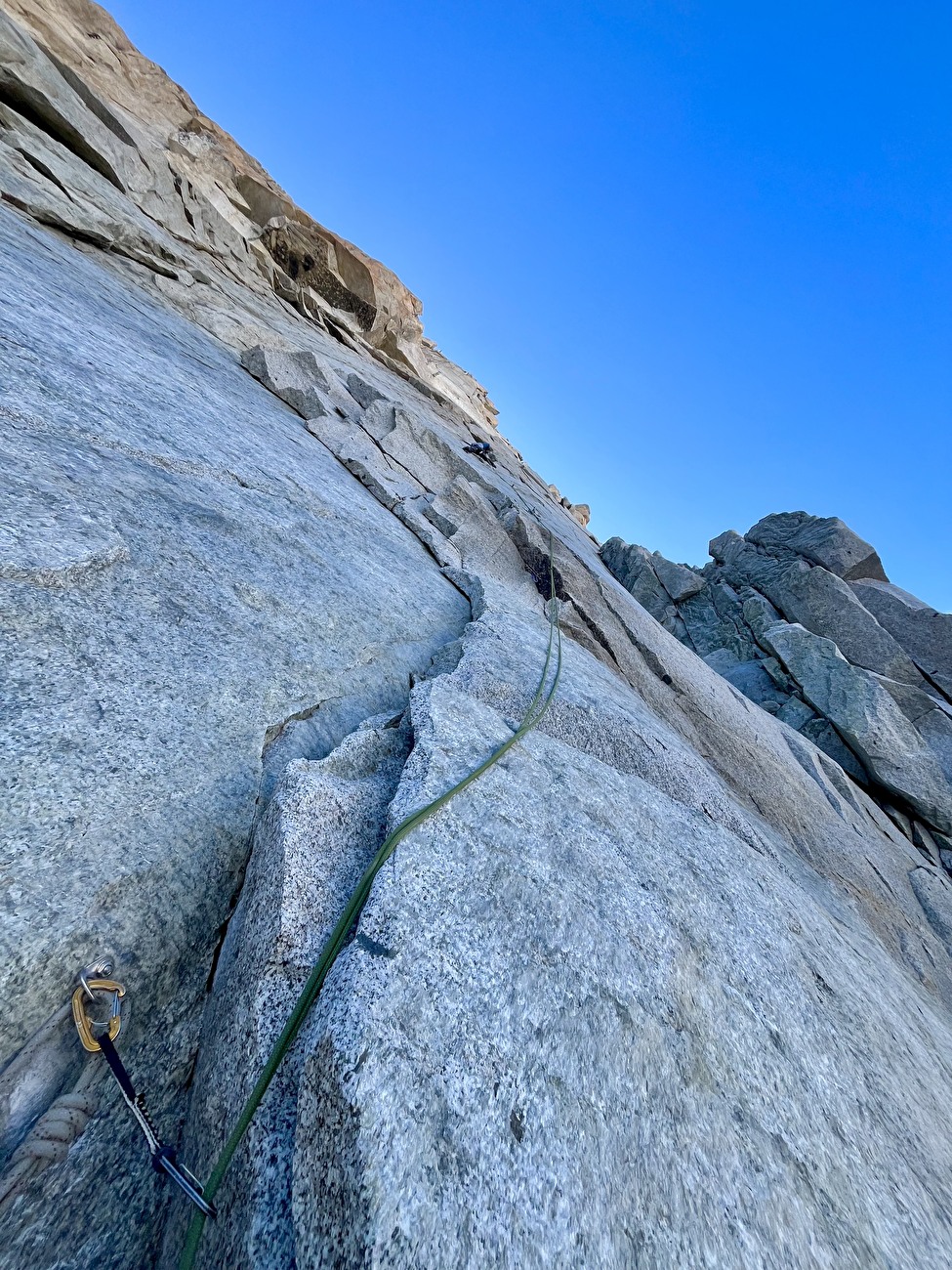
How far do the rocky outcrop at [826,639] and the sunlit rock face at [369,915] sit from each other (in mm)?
8164

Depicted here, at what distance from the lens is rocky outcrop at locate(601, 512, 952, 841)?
15734 mm

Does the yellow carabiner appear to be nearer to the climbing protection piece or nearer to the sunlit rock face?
the climbing protection piece

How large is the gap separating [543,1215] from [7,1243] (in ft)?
6.71

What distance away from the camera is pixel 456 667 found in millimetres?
5738

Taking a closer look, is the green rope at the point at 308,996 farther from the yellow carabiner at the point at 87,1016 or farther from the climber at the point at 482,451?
the climber at the point at 482,451

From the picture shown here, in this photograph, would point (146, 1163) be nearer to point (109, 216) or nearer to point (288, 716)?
point (288, 716)

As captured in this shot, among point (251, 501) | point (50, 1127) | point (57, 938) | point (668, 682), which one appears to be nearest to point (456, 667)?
point (251, 501)

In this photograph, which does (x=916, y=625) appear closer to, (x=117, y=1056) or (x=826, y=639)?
(x=826, y=639)

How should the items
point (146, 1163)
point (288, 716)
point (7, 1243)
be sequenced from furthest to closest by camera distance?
point (288, 716), point (146, 1163), point (7, 1243)

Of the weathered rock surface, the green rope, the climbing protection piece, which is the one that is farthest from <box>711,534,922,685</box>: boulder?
the climbing protection piece

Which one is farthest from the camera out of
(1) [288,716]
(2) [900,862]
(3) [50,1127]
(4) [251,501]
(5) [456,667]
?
(2) [900,862]

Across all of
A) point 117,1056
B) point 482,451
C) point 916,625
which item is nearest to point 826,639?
point 916,625

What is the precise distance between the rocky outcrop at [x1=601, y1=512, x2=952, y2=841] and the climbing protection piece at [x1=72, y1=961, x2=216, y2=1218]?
18055mm

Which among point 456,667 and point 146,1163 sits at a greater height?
point 456,667
